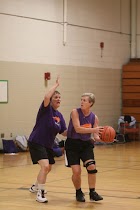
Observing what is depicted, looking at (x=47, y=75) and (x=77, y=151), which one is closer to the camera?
(x=77, y=151)

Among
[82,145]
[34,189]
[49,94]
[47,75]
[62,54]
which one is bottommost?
[34,189]

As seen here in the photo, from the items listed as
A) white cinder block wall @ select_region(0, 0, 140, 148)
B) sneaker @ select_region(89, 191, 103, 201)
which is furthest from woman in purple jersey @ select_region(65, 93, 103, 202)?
white cinder block wall @ select_region(0, 0, 140, 148)

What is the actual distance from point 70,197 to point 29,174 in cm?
326

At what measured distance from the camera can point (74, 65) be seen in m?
20.4

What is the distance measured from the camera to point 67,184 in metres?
10.6

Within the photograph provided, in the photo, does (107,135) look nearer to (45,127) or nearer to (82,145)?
(82,145)

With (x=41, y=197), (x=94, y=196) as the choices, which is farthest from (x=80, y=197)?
(x=41, y=197)

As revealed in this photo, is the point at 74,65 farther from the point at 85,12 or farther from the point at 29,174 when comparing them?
the point at 29,174

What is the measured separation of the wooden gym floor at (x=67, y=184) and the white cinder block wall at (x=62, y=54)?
2573 mm

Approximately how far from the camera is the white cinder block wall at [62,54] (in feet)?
58.7

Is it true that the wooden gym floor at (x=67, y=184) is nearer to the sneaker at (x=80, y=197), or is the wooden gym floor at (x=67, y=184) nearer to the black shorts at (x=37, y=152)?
the sneaker at (x=80, y=197)

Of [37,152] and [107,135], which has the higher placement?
[107,135]

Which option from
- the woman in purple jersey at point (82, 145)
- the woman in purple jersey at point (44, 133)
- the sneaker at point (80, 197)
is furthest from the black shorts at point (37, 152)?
the sneaker at point (80, 197)

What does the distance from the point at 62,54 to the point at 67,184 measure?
982 cm
